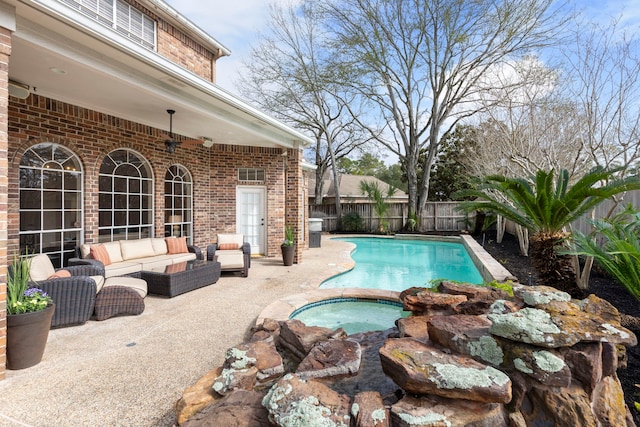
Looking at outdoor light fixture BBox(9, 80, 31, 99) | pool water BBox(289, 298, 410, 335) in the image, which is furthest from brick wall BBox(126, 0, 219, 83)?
pool water BBox(289, 298, 410, 335)

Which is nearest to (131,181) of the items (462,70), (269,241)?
(269,241)

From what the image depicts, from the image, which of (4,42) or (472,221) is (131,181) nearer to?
(4,42)

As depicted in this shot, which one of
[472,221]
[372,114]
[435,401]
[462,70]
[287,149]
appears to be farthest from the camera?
[372,114]

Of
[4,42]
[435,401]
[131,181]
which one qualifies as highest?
[4,42]

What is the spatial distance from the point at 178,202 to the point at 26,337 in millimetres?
5833

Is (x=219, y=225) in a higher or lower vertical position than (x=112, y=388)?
higher

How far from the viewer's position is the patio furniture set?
13.7 ft

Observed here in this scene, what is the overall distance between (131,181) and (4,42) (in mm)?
4769

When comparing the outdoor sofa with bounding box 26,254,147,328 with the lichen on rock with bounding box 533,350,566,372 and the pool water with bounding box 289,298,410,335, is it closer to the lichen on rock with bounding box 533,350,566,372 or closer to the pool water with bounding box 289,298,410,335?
the pool water with bounding box 289,298,410,335

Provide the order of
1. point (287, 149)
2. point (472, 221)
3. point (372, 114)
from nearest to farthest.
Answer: point (287, 149) → point (472, 221) → point (372, 114)

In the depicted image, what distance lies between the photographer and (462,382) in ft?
6.20

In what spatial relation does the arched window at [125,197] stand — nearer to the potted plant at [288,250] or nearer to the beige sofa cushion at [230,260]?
the beige sofa cushion at [230,260]

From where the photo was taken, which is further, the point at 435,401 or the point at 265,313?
the point at 265,313

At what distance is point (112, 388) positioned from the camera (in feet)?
9.26
